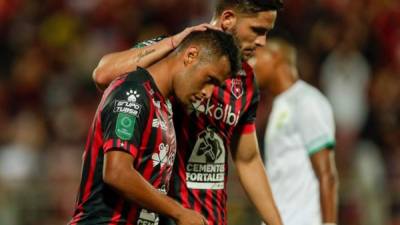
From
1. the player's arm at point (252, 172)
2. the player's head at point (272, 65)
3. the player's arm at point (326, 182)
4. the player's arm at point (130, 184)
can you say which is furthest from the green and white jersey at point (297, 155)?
the player's arm at point (130, 184)

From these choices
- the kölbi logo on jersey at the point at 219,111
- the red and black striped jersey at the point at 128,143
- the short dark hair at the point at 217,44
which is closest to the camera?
the red and black striped jersey at the point at 128,143

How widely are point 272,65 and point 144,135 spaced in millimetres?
2715

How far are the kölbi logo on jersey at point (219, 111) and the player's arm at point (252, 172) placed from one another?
0.74ft

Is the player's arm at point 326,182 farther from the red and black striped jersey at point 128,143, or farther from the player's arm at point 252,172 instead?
the red and black striped jersey at point 128,143

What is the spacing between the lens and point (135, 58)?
4977 mm

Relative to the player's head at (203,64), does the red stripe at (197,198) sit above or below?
below

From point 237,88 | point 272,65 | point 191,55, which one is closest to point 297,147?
point 272,65

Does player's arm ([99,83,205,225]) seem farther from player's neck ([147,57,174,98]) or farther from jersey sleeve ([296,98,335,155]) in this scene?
jersey sleeve ([296,98,335,155])

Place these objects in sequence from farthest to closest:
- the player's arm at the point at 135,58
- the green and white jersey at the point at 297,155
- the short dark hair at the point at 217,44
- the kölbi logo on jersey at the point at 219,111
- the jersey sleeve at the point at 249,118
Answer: the green and white jersey at the point at 297,155, the jersey sleeve at the point at 249,118, the kölbi logo on jersey at the point at 219,111, the player's arm at the point at 135,58, the short dark hair at the point at 217,44

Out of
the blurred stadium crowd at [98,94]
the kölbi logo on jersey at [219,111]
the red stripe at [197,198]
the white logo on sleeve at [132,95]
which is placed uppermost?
the white logo on sleeve at [132,95]

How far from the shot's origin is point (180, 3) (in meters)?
12.0

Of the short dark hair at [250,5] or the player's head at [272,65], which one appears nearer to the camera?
the short dark hair at [250,5]

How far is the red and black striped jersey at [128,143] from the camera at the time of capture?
14.6ft

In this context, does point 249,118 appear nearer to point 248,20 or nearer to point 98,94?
point 248,20
